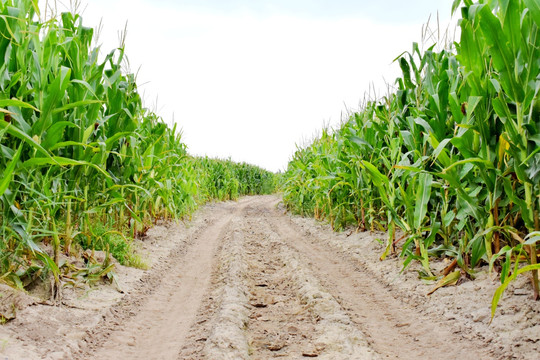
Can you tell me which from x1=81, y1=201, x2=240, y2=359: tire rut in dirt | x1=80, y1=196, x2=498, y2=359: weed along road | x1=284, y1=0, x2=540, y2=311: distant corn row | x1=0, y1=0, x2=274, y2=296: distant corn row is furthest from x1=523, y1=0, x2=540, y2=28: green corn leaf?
x1=81, y1=201, x2=240, y2=359: tire rut in dirt

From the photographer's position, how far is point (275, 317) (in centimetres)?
337

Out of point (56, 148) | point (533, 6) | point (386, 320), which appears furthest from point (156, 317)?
point (533, 6)

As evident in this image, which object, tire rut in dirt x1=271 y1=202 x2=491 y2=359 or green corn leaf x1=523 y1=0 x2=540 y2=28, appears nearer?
green corn leaf x1=523 y1=0 x2=540 y2=28

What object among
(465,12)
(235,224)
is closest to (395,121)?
(465,12)

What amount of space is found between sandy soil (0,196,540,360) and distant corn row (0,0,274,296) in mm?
394

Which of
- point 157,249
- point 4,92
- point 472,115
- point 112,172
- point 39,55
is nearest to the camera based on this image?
point 4,92

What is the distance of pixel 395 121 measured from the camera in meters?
5.20

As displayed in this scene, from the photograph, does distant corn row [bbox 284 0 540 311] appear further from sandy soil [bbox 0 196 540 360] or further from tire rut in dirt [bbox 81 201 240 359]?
tire rut in dirt [bbox 81 201 240 359]

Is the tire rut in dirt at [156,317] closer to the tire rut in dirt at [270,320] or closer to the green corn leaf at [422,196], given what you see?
the tire rut in dirt at [270,320]

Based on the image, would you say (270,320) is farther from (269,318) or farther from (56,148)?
(56,148)

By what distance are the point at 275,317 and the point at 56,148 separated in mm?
2362

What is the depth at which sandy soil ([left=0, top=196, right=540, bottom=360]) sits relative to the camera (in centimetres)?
266

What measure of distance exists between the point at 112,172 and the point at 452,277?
4.09 metres

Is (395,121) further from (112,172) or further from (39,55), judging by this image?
(39,55)
